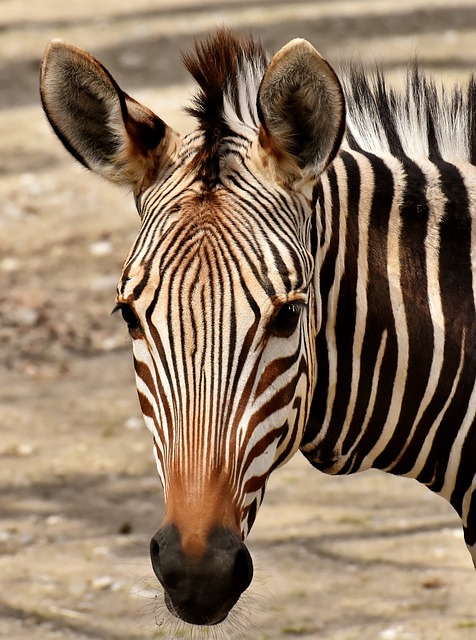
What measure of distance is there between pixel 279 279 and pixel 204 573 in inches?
35.5

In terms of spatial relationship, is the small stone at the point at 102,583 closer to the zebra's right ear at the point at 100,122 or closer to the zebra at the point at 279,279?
the zebra at the point at 279,279

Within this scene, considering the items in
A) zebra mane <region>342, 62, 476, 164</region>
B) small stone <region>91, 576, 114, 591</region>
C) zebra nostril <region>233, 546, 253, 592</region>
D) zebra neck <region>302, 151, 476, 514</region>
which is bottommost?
small stone <region>91, 576, 114, 591</region>

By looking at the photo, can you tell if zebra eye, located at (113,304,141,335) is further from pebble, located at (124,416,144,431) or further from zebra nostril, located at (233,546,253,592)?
pebble, located at (124,416,144,431)

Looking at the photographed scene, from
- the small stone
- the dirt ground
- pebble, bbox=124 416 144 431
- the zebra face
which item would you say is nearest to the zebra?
the zebra face

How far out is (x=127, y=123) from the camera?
3.48m

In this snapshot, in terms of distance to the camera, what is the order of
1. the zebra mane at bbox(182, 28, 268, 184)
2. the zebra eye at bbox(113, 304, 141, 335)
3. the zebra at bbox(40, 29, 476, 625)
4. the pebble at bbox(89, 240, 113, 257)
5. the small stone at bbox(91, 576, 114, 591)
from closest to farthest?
the zebra at bbox(40, 29, 476, 625) → the zebra eye at bbox(113, 304, 141, 335) → the zebra mane at bbox(182, 28, 268, 184) → the small stone at bbox(91, 576, 114, 591) → the pebble at bbox(89, 240, 113, 257)

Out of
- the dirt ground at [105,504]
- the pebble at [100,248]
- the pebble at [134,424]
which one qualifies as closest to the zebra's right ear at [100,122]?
the dirt ground at [105,504]

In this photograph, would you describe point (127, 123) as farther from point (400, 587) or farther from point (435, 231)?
point (400, 587)

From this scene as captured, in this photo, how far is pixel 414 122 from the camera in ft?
13.3

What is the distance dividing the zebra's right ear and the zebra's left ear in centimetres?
39

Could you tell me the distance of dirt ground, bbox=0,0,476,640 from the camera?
5.92m

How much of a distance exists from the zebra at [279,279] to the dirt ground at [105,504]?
640 millimetres

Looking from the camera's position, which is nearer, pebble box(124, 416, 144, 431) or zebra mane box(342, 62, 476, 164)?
zebra mane box(342, 62, 476, 164)

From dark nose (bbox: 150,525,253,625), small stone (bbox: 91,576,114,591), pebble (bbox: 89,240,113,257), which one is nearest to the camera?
dark nose (bbox: 150,525,253,625)
